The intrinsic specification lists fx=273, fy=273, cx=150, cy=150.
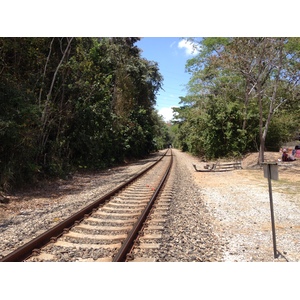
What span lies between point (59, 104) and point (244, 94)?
641 inches

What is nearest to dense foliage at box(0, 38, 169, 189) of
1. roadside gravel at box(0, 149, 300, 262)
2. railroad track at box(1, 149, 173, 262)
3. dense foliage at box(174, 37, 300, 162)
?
roadside gravel at box(0, 149, 300, 262)

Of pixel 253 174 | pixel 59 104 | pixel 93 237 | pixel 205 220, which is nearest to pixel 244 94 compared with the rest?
pixel 253 174

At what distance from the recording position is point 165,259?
4.17 metres

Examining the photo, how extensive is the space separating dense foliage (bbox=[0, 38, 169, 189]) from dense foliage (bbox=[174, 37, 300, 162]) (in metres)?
6.80

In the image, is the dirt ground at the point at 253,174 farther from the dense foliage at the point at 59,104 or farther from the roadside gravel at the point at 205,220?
the dense foliage at the point at 59,104

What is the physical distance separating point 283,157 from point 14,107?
61.7 feet

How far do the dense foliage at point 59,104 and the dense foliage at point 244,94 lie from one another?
6.80 metres

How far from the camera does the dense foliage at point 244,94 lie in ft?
52.4

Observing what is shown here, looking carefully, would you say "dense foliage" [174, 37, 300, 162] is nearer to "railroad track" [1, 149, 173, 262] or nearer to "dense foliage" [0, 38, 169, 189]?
"dense foliage" [0, 38, 169, 189]

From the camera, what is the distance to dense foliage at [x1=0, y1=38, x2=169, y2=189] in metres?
9.46

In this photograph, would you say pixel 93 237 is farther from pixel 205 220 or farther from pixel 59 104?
pixel 59 104

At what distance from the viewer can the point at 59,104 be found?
14.3 metres

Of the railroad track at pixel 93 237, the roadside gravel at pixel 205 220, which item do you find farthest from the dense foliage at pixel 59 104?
the railroad track at pixel 93 237

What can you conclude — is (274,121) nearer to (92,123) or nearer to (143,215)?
(92,123)
